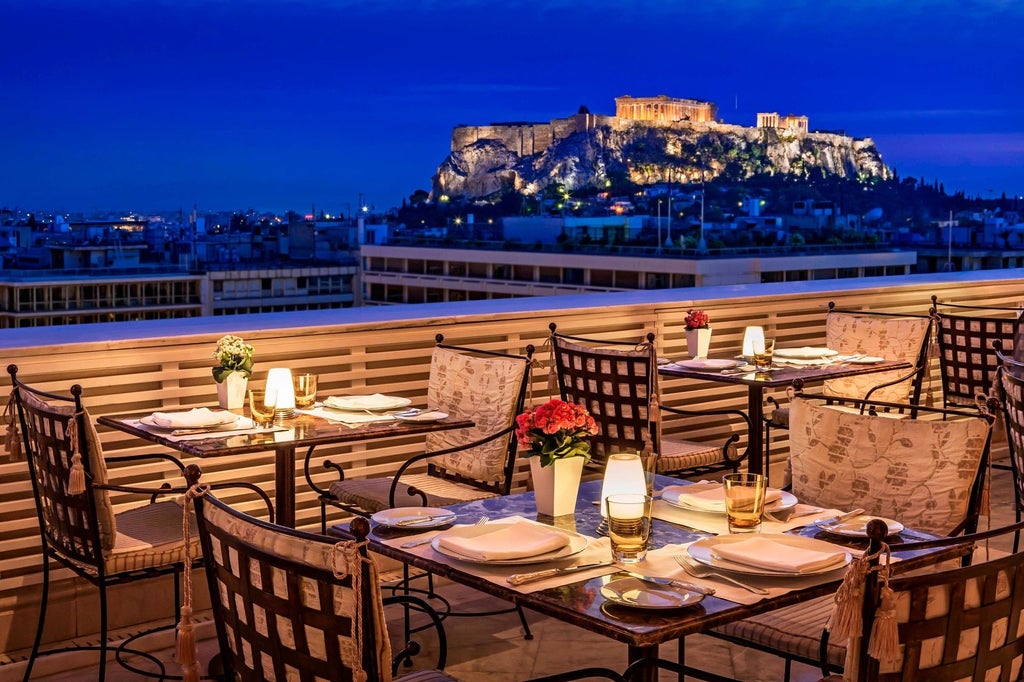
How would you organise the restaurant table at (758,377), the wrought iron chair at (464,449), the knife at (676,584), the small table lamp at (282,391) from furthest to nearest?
the restaurant table at (758,377) → the wrought iron chair at (464,449) → the small table lamp at (282,391) → the knife at (676,584)

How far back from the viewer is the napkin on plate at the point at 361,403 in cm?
428

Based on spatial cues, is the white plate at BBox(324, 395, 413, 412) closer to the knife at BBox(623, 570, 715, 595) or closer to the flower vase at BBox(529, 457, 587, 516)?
the flower vase at BBox(529, 457, 587, 516)

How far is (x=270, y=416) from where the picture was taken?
4.03 m

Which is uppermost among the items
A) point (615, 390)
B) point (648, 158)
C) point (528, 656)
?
point (648, 158)

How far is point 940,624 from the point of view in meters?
1.91

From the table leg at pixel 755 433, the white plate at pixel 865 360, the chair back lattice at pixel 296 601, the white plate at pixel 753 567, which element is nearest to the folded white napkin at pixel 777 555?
the white plate at pixel 753 567

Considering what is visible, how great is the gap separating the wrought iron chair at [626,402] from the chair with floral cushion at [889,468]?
1278 millimetres

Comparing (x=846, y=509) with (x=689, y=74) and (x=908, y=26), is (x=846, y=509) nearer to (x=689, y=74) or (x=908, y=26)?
(x=908, y=26)

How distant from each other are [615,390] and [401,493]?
92 centimetres

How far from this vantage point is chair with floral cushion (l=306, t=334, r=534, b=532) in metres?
4.42

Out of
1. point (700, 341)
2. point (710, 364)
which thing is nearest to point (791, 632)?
point (710, 364)

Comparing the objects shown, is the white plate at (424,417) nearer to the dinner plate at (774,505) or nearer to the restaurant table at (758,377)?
the restaurant table at (758,377)

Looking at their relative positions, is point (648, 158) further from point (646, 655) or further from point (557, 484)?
point (646, 655)

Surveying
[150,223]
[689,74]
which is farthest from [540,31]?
[150,223]
